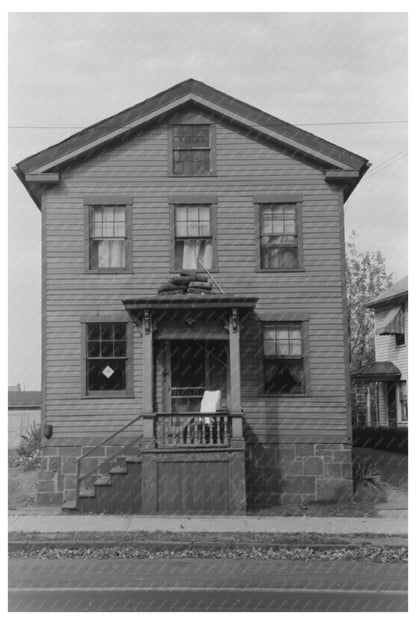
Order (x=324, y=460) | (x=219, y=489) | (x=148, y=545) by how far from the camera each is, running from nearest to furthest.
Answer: (x=148, y=545) < (x=219, y=489) < (x=324, y=460)

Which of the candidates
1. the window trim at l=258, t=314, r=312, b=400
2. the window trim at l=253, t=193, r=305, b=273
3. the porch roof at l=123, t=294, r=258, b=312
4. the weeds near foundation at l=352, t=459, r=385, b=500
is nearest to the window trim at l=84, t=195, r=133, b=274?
the porch roof at l=123, t=294, r=258, b=312

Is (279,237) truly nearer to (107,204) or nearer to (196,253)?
(196,253)

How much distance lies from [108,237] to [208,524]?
722 cm

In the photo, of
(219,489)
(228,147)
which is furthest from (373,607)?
(228,147)

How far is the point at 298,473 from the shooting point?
17.9 metres

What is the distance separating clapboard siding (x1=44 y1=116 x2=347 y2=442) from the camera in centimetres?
1808

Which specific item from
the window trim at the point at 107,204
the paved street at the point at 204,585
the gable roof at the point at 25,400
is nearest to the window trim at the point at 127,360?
the window trim at the point at 107,204

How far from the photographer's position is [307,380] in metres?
18.2

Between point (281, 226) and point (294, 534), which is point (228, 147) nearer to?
point (281, 226)

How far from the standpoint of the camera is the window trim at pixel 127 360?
1803cm

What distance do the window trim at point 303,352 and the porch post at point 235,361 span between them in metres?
1.67

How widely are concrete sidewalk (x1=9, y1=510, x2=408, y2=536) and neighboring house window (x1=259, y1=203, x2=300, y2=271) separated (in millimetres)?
5933

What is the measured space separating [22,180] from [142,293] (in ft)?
12.5

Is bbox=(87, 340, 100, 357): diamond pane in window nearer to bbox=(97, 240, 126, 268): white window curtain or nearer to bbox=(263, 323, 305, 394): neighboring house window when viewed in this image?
bbox=(97, 240, 126, 268): white window curtain
